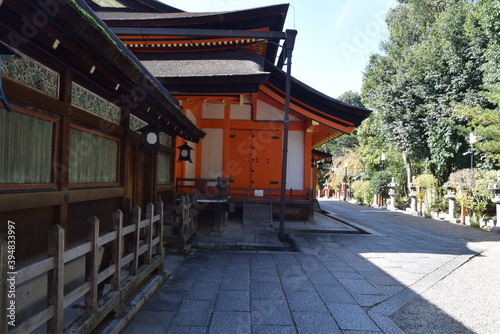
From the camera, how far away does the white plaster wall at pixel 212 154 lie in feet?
32.9

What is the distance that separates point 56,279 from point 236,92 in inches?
241

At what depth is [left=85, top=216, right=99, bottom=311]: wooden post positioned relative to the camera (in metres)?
2.38

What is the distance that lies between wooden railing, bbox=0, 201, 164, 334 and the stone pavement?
34 centimetres

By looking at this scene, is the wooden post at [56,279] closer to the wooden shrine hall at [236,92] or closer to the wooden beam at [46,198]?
the wooden beam at [46,198]

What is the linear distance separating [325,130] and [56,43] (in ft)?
31.5

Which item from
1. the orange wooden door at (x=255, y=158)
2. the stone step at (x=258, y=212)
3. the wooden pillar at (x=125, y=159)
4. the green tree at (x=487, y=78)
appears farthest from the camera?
the green tree at (x=487, y=78)

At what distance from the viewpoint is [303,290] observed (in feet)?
13.5

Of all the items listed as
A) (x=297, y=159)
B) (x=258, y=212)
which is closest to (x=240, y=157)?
(x=297, y=159)

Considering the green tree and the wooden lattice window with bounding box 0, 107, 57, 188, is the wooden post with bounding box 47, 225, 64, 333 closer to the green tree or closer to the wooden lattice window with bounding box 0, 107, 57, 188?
the wooden lattice window with bounding box 0, 107, 57, 188

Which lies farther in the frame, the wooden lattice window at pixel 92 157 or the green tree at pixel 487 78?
the green tree at pixel 487 78

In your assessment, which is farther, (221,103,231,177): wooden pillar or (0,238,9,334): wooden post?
(221,103,231,177): wooden pillar

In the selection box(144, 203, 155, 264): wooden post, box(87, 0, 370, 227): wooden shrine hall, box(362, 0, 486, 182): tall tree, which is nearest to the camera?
box(144, 203, 155, 264): wooden post

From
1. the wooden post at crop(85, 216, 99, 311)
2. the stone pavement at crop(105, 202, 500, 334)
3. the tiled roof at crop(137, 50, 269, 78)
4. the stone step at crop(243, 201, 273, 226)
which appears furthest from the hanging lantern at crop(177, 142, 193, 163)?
the wooden post at crop(85, 216, 99, 311)

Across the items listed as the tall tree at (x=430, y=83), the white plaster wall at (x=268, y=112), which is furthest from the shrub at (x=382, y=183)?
the white plaster wall at (x=268, y=112)
